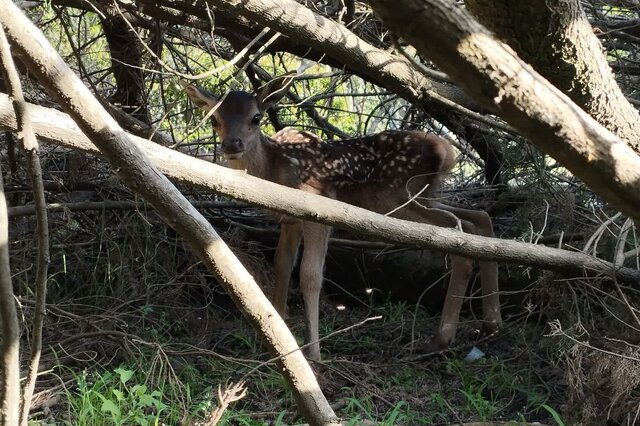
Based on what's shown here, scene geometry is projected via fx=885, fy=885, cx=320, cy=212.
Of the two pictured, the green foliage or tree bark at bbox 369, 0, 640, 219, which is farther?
the green foliage

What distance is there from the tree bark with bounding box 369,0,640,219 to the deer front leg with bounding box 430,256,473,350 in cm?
443

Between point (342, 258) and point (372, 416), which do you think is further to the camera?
point (342, 258)

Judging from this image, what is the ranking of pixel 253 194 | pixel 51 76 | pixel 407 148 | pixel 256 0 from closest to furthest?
pixel 51 76
pixel 253 194
pixel 256 0
pixel 407 148

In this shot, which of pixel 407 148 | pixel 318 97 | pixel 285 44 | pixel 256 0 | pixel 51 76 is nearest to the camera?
pixel 51 76

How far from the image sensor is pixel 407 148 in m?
7.01

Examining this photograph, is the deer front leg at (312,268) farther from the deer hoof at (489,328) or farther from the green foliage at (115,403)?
the green foliage at (115,403)

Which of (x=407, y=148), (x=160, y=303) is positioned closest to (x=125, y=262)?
(x=160, y=303)

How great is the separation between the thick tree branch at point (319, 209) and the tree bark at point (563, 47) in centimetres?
191

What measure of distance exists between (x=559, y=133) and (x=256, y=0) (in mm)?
3307

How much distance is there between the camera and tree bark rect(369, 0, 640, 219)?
162 centimetres

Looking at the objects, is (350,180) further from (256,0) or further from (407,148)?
(256,0)

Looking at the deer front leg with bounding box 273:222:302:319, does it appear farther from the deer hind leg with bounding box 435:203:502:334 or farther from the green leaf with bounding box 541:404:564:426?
the green leaf with bounding box 541:404:564:426

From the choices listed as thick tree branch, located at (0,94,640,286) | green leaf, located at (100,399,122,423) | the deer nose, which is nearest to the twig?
thick tree branch, located at (0,94,640,286)

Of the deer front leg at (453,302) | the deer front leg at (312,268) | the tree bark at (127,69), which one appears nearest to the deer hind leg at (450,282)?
the deer front leg at (453,302)
